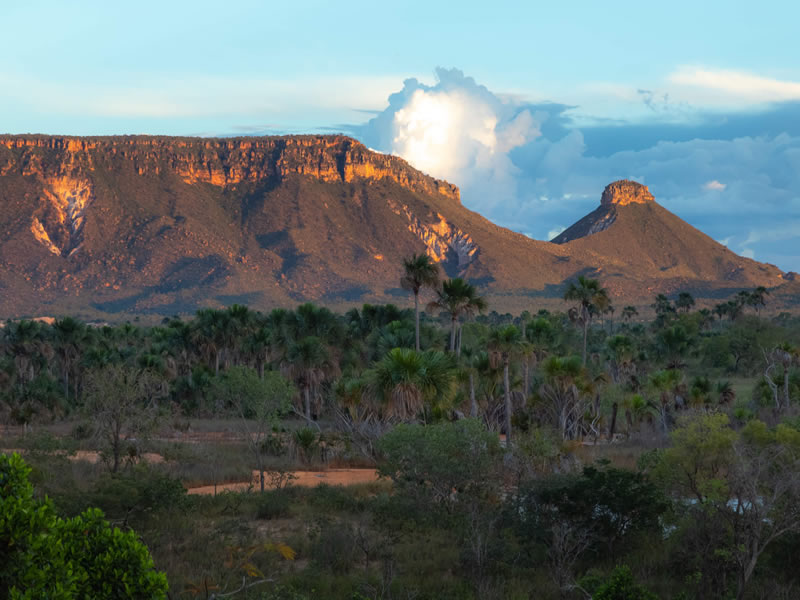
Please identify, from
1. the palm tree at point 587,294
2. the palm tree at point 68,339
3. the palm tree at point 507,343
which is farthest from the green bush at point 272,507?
the palm tree at point 68,339

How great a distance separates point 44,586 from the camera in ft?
21.6

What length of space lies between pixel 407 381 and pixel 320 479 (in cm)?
633

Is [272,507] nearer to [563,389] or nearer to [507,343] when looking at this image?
[507,343]

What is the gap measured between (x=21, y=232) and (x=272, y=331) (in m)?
Result: 165

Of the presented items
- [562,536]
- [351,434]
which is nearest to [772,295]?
[351,434]

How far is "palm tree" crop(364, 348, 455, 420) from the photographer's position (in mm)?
25734

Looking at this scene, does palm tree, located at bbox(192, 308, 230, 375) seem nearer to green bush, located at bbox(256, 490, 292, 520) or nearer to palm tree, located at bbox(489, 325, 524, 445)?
palm tree, located at bbox(489, 325, 524, 445)

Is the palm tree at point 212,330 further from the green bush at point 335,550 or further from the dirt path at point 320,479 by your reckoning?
the green bush at point 335,550

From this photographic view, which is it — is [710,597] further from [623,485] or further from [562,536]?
[623,485]

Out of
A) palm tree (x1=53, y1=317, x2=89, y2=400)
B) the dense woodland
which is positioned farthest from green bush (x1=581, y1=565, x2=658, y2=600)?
palm tree (x1=53, y1=317, x2=89, y2=400)

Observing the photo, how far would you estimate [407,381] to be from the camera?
84.0 ft

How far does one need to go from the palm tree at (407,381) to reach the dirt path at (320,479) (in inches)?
101

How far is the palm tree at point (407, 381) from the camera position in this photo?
25734 mm

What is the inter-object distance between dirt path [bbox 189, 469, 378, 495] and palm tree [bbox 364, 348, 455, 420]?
8.38ft
